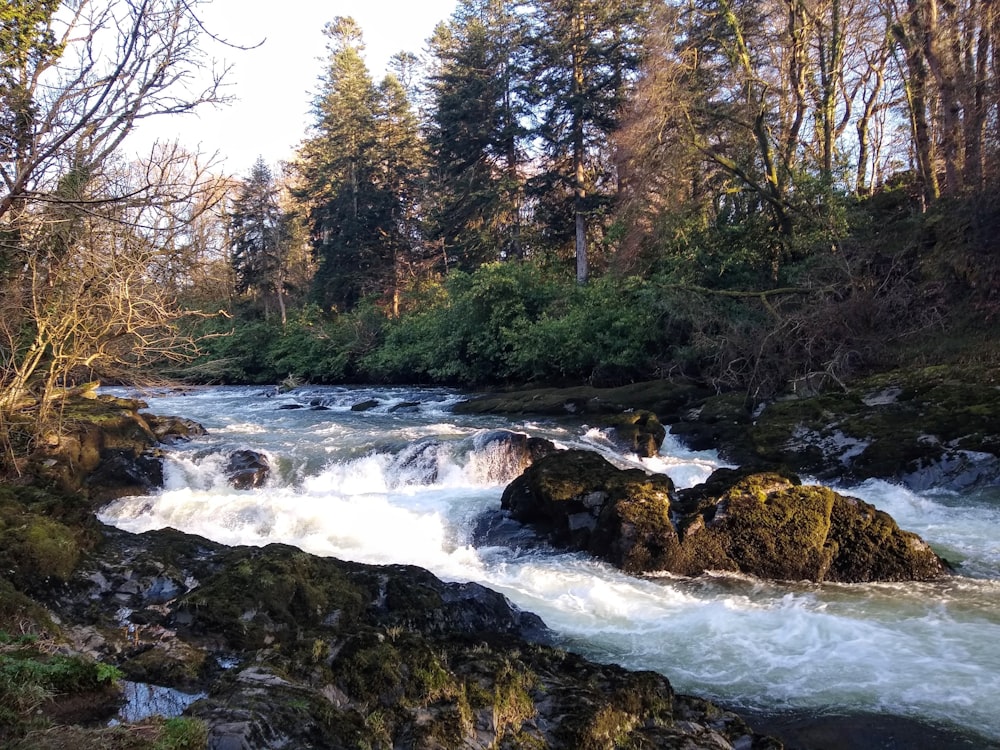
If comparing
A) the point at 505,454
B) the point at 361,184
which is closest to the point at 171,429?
the point at 505,454

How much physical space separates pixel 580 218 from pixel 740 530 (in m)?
20.4

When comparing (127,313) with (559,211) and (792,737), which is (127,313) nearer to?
(792,737)

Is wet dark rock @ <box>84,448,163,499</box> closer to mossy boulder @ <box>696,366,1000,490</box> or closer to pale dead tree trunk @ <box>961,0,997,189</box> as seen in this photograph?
mossy boulder @ <box>696,366,1000,490</box>

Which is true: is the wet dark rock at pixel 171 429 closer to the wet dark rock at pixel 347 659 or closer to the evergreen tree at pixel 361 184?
the wet dark rock at pixel 347 659

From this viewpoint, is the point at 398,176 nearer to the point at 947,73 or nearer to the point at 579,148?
the point at 579,148

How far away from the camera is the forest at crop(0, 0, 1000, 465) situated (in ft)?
21.0

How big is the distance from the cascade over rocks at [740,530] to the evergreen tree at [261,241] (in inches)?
1266

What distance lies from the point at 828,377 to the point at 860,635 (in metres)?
9.35

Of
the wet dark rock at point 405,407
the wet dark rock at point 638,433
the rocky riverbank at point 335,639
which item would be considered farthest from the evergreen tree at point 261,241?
the rocky riverbank at point 335,639

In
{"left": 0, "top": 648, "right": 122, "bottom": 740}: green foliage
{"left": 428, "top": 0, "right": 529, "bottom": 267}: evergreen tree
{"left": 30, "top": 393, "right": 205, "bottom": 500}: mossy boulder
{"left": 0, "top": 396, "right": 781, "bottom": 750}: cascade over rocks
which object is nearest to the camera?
{"left": 0, "top": 648, "right": 122, "bottom": 740}: green foliage

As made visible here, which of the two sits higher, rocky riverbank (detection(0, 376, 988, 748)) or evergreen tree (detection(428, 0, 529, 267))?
evergreen tree (detection(428, 0, 529, 267))

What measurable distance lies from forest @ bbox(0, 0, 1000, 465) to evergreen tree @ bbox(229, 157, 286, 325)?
0.48m

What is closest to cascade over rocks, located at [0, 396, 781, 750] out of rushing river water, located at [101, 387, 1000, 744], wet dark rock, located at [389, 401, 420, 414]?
rushing river water, located at [101, 387, 1000, 744]

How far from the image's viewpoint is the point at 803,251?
58.4ft
